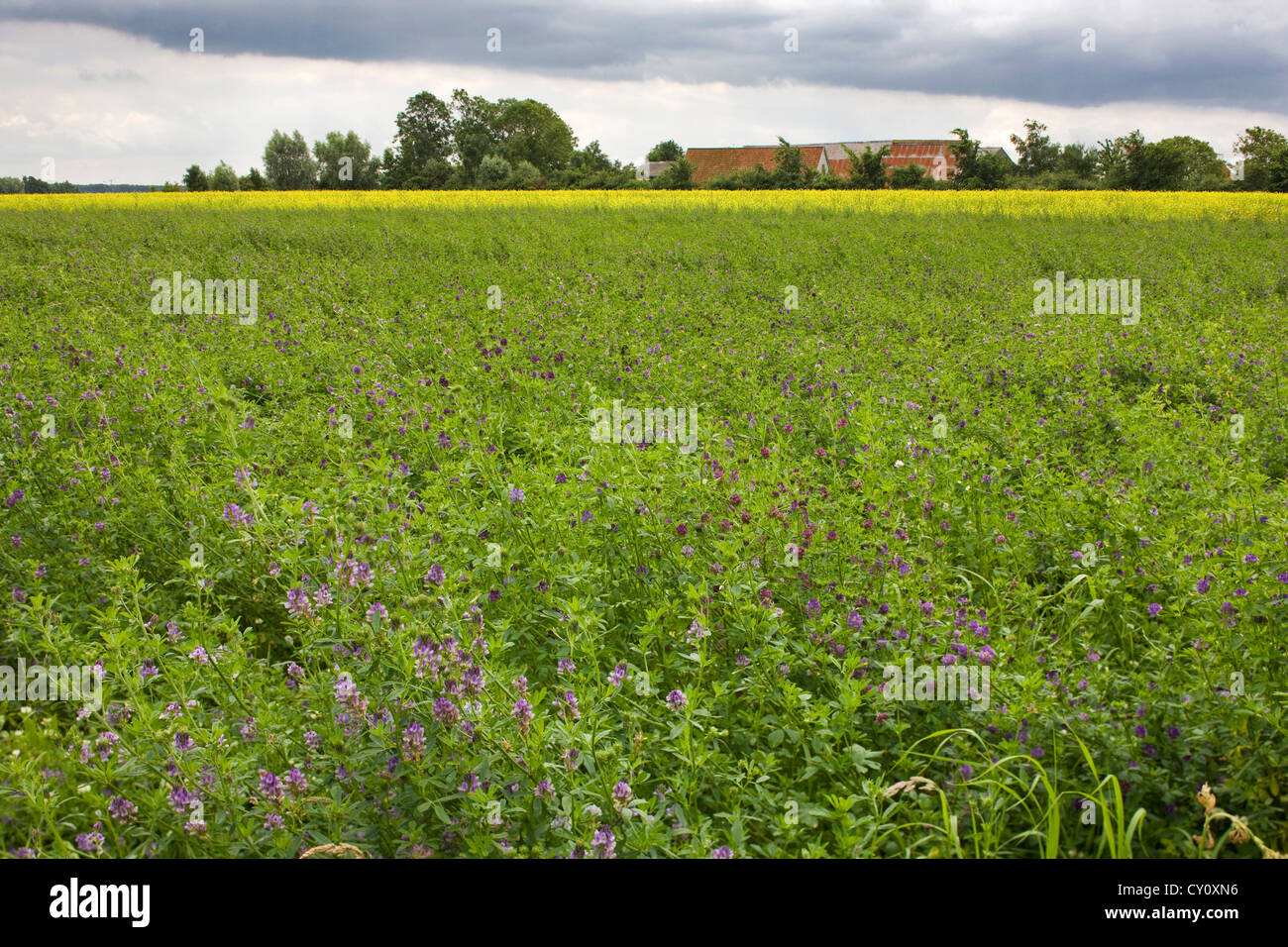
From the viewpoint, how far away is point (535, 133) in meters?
72.6

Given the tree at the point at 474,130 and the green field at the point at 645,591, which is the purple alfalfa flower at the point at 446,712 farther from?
the tree at the point at 474,130

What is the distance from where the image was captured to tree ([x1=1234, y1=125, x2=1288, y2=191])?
1369 inches

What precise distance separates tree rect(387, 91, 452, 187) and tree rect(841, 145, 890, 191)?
31.0 metres

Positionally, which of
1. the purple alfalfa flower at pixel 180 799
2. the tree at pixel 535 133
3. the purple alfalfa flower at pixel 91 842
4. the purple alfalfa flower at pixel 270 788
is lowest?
the purple alfalfa flower at pixel 91 842

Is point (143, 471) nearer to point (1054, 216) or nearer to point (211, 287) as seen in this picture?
point (211, 287)

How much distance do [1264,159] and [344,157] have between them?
50.2m

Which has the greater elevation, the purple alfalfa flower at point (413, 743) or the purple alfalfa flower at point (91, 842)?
the purple alfalfa flower at point (413, 743)

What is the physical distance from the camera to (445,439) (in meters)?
4.95

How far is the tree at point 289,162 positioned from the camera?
174 feet

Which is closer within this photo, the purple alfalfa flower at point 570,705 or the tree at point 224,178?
the purple alfalfa flower at point 570,705

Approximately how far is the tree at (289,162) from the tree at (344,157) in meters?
0.79

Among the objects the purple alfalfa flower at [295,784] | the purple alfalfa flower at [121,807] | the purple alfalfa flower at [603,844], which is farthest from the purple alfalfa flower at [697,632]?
the purple alfalfa flower at [121,807]

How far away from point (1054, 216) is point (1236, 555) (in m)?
19.9
